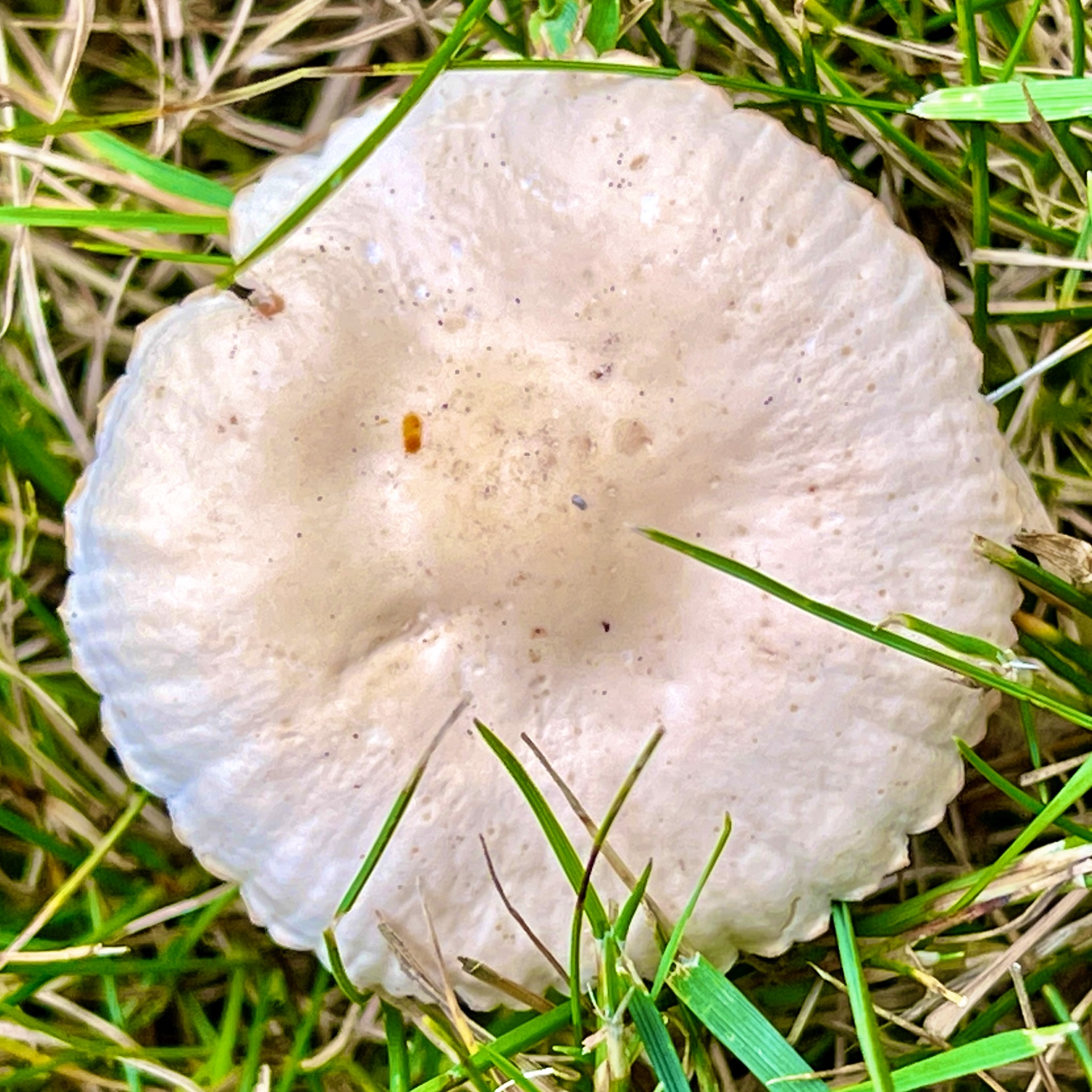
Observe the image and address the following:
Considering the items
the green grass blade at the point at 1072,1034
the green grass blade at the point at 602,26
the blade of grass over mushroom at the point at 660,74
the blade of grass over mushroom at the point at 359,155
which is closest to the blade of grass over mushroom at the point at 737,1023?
the green grass blade at the point at 1072,1034

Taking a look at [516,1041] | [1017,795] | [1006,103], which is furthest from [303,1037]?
[1006,103]

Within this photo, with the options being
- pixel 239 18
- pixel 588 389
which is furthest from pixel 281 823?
pixel 239 18

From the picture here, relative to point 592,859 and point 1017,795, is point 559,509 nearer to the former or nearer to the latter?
point 592,859

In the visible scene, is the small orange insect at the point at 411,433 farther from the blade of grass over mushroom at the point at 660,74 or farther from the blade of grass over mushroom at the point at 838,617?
the blade of grass over mushroom at the point at 660,74

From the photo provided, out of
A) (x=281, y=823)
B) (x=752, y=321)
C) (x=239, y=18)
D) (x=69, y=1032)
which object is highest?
(x=239, y=18)

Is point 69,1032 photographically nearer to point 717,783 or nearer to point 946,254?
point 717,783
